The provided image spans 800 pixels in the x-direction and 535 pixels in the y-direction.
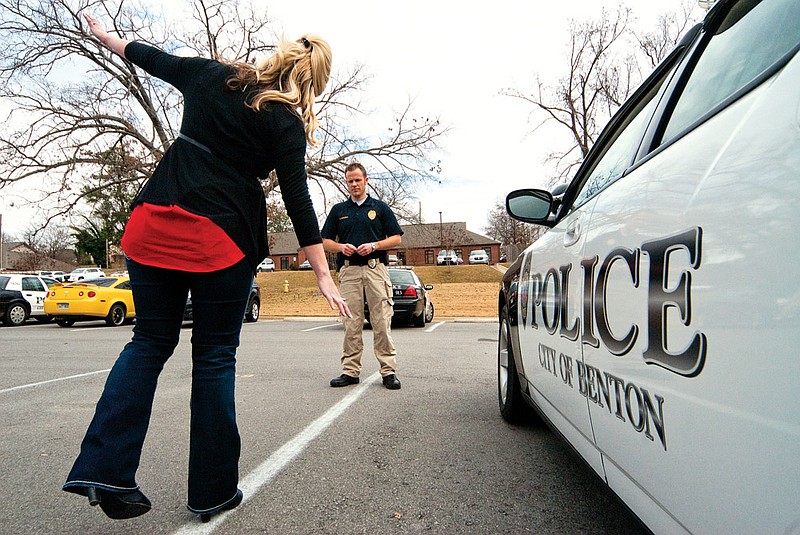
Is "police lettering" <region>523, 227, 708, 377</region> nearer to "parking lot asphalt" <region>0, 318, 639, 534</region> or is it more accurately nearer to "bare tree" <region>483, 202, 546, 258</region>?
"parking lot asphalt" <region>0, 318, 639, 534</region>

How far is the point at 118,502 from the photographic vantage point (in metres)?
1.88

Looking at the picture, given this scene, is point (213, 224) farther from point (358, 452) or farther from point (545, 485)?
point (545, 485)

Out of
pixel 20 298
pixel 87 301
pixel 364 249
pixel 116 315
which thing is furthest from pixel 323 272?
pixel 20 298

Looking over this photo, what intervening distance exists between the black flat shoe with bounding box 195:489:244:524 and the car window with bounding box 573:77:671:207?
5.87 feet

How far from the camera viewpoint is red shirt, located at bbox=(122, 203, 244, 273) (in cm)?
196

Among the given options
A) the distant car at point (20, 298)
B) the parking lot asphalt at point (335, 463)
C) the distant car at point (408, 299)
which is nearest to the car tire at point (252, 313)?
the distant car at point (408, 299)

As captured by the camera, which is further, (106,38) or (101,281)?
(101,281)

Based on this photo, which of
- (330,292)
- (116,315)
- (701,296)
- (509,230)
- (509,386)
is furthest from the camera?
(509,230)

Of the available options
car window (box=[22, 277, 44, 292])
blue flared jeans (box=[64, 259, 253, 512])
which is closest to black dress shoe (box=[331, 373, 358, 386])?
blue flared jeans (box=[64, 259, 253, 512])

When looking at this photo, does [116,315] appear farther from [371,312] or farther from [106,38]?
[106,38]

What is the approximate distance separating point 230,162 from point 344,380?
10.2 ft

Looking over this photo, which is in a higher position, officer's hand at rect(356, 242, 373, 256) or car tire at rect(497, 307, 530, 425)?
officer's hand at rect(356, 242, 373, 256)

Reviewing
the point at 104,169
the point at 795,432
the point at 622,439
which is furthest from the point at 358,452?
the point at 104,169

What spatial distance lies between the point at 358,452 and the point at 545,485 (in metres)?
1.00
